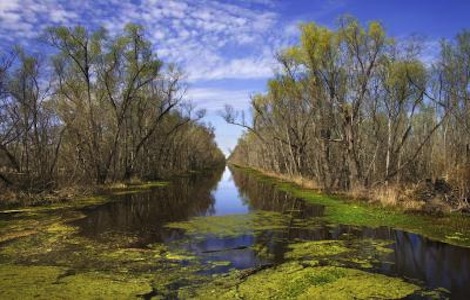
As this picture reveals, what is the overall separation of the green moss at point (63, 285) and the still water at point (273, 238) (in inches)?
105

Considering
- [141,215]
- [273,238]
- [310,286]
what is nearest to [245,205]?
[141,215]

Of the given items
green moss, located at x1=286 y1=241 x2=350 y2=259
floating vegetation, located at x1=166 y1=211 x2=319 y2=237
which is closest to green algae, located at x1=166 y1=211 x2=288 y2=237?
floating vegetation, located at x1=166 y1=211 x2=319 y2=237

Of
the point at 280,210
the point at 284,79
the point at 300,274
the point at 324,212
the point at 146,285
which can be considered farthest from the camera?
the point at 284,79

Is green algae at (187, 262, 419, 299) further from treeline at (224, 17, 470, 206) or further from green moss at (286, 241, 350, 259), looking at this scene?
treeline at (224, 17, 470, 206)

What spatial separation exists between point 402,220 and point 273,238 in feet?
19.6

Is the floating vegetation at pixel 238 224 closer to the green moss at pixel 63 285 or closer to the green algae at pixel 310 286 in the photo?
the green algae at pixel 310 286

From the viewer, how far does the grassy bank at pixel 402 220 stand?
15.4 meters

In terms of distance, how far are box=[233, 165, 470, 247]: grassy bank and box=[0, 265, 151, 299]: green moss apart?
9.82 meters

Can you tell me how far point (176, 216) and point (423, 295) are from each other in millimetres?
14615

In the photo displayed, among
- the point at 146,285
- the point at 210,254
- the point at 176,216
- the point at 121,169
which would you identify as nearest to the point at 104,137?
the point at 121,169

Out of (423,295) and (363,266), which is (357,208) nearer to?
(363,266)

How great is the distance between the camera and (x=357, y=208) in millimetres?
22344

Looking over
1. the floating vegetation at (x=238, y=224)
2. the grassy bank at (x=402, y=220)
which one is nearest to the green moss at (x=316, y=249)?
the floating vegetation at (x=238, y=224)

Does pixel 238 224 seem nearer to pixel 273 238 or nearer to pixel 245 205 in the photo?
pixel 273 238
